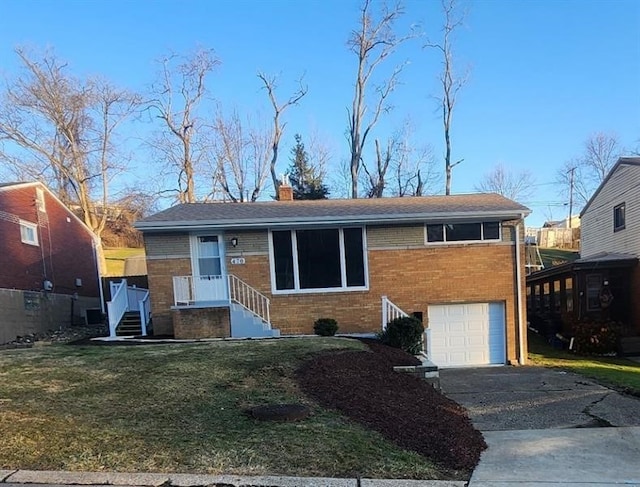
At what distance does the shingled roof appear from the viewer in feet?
40.2

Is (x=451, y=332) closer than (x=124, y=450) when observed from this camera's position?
No

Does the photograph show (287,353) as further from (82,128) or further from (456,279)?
(82,128)

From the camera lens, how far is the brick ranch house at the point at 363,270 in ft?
40.8

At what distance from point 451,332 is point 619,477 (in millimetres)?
9183

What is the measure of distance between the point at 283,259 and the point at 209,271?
216 centimetres

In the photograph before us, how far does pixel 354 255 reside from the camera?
1280 cm

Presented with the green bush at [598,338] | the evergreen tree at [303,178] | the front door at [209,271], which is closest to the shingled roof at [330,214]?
the front door at [209,271]

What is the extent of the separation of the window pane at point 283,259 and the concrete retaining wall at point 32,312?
1012cm

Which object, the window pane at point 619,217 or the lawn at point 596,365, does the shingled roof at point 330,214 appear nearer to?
the lawn at point 596,365

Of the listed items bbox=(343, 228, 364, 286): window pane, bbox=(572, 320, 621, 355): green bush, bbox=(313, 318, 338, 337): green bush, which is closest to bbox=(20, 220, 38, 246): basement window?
bbox=(313, 318, 338, 337): green bush

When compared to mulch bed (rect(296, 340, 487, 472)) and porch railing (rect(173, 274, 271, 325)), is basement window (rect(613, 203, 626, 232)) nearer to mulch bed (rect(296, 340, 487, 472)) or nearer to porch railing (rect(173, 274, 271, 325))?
mulch bed (rect(296, 340, 487, 472))

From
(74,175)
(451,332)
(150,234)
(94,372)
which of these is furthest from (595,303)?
(74,175)

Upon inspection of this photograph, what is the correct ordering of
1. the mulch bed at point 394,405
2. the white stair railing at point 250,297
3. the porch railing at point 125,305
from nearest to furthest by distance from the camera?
the mulch bed at point 394,405
the white stair railing at point 250,297
the porch railing at point 125,305

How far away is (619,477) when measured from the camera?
380cm
